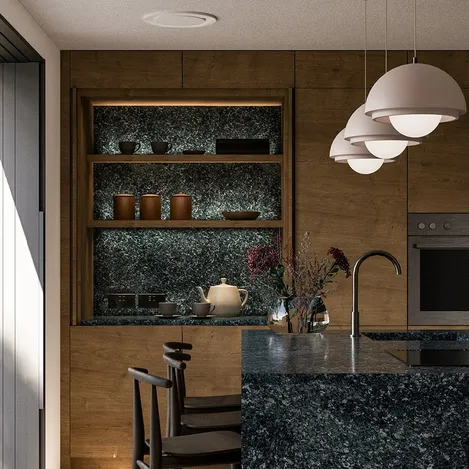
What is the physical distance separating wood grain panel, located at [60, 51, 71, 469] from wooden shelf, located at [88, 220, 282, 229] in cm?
25

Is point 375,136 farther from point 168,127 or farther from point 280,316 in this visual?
point 168,127

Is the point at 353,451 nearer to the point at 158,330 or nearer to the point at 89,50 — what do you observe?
the point at 158,330

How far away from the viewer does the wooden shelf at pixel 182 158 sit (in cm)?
532

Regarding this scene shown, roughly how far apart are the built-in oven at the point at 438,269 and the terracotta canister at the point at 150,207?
1.60 m

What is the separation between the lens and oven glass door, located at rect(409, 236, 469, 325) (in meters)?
5.25

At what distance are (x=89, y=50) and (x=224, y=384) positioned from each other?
7.25 feet

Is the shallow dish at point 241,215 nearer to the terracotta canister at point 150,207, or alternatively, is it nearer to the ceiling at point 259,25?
the terracotta canister at point 150,207

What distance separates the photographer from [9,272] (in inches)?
183

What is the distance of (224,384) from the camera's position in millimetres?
5137

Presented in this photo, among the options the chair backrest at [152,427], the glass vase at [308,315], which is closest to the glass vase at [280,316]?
the glass vase at [308,315]

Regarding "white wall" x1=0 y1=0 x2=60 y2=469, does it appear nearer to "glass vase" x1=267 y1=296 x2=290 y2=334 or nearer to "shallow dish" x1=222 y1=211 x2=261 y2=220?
"shallow dish" x1=222 y1=211 x2=261 y2=220

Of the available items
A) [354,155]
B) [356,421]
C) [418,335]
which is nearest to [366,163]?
[354,155]

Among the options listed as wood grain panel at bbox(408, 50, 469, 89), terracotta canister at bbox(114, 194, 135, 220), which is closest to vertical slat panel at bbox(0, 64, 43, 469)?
terracotta canister at bbox(114, 194, 135, 220)

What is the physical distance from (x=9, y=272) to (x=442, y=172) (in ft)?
8.71
